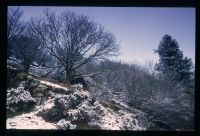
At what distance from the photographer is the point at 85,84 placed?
3.69m

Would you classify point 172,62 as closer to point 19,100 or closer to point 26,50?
point 26,50

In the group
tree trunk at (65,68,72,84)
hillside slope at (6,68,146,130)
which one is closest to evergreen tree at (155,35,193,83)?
hillside slope at (6,68,146,130)

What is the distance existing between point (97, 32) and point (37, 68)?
111cm

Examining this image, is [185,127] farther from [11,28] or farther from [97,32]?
[11,28]

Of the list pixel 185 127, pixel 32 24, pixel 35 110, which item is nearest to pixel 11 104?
pixel 35 110

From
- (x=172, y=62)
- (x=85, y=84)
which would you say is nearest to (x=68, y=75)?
(x=85, y=84)

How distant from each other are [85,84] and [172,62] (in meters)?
1.54

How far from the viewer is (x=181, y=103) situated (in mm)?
3820

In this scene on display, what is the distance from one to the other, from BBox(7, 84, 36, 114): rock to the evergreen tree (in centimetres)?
215

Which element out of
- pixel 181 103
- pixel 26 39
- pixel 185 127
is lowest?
pixel 185 127

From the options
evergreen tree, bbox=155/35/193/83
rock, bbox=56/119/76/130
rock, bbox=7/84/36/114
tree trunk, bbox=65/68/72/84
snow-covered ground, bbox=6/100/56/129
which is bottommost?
rock, bbox=56/119/76/130

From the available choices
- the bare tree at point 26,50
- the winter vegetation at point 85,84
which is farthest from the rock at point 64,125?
the bare tree at point 26,50

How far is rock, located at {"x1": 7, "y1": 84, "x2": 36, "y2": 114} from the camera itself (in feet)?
12.0

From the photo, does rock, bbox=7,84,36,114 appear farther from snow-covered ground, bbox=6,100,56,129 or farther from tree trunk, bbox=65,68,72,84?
tree trunk, bbox=65,68,72,84
